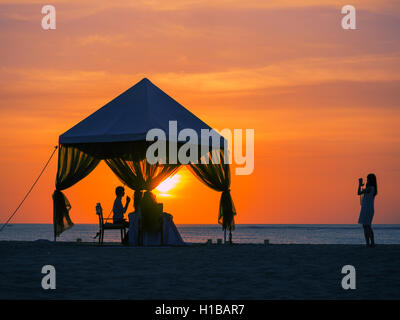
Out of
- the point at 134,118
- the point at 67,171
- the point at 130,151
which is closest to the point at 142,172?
the point at 130,151

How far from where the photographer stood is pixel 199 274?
9164 mm

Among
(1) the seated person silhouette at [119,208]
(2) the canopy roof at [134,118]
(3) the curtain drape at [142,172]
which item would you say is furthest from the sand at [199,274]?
(2) the canopy roof at [134,118]

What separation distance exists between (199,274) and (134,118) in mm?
6883

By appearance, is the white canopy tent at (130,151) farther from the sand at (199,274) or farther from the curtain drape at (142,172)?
the sand at (199,274)

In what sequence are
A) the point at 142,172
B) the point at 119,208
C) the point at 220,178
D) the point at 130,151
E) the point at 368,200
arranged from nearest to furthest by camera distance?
the point at 368,200 → the point at 119,208 → the point at 142,172 → the point at 220,178 → the point at 130,151

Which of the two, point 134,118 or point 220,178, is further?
point 220,178

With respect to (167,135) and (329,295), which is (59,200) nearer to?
(167,135)

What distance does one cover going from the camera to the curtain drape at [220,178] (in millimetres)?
15969

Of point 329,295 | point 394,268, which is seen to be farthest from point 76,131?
point 329,295

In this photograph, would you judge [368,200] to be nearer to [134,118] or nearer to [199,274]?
[134,118]

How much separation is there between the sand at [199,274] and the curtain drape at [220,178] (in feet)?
10.4

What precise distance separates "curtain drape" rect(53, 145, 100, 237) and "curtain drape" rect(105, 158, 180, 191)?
0.69 metres

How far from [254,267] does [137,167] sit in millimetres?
6398

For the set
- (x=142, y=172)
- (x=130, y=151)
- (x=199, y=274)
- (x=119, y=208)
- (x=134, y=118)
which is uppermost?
(x=134, y=118)
